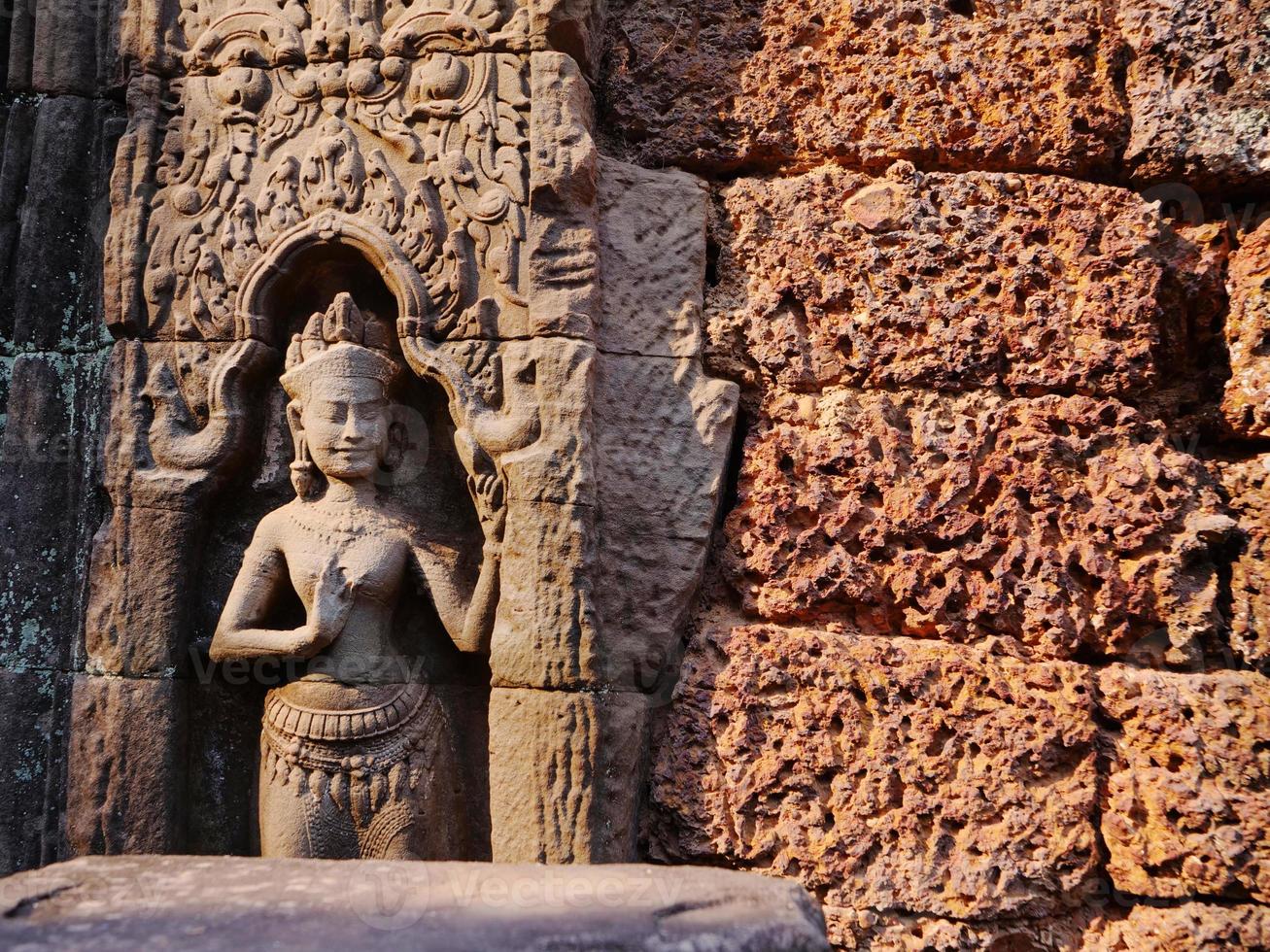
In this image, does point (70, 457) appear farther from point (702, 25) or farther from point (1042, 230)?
point (1042, 230)

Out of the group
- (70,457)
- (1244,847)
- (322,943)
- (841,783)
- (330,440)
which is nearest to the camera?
(322,943)

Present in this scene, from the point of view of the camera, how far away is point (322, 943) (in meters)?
1.49

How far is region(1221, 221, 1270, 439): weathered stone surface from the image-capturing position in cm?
250

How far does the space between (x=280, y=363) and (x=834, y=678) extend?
A: 5.48 feet

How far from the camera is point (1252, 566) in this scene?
8.02 ft

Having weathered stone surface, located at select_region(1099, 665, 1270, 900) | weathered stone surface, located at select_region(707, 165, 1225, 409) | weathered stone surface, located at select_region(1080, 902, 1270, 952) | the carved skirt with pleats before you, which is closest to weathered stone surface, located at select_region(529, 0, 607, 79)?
weathered stone surface, located at select_region(707, 165, 1225, 409)

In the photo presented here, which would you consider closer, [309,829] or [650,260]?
[309,829]

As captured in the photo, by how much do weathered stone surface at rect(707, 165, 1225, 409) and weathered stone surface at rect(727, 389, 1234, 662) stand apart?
0.29 feet

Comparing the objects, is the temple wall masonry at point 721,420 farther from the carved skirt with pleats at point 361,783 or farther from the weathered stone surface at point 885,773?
the carved skirt with pleats at point 361,783

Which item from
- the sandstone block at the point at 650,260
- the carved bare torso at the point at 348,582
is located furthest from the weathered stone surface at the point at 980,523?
the carved bare torso at the point at 348,582

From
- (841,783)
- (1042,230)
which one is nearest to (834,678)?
(841,783)

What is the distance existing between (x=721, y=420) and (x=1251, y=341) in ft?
4.27

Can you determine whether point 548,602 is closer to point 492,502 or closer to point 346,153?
point 492,502

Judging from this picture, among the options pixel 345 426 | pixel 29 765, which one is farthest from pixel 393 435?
pixel 29 765
